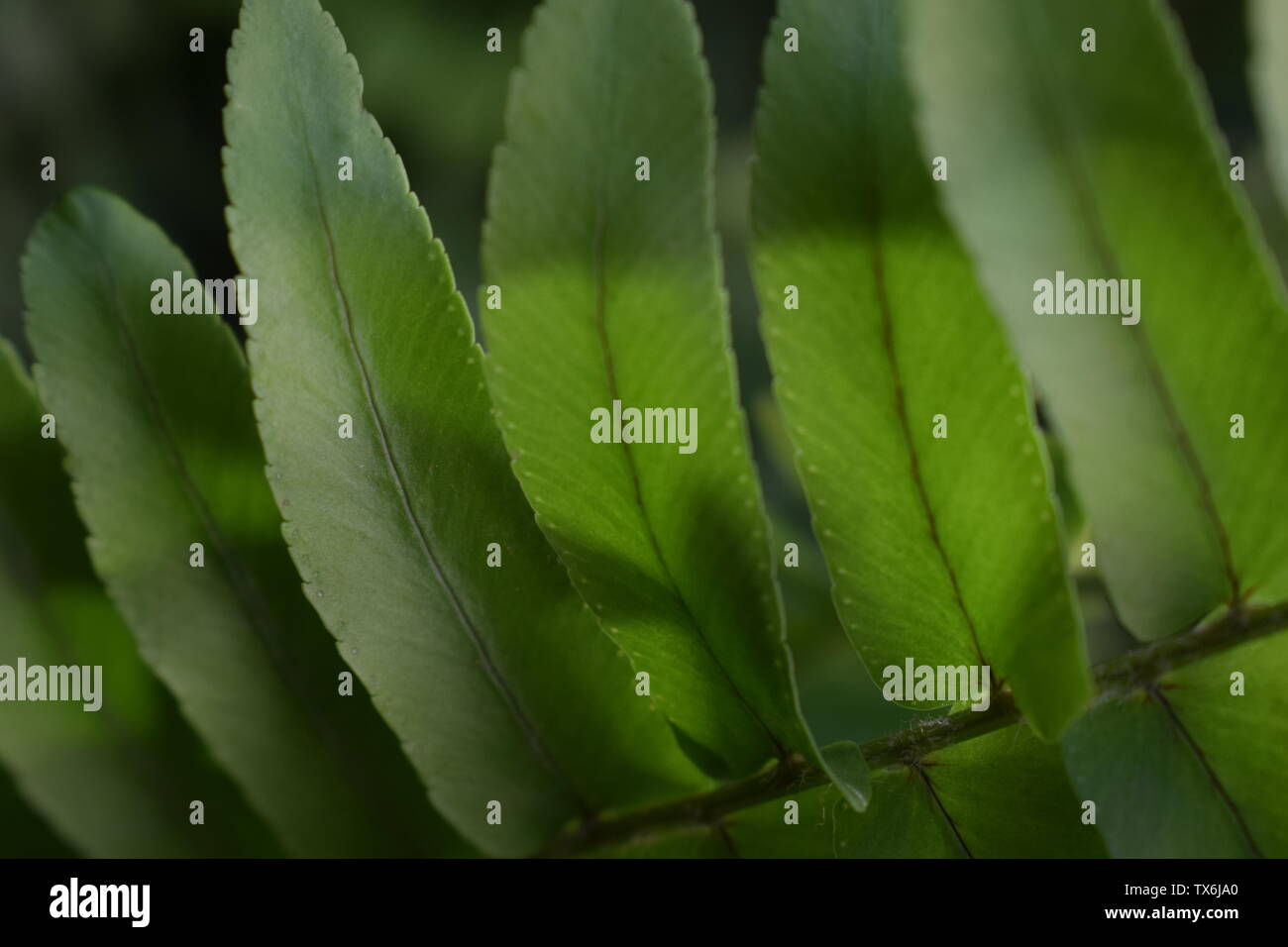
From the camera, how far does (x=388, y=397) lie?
64cm

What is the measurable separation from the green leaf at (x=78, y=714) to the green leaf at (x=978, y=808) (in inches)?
18.1

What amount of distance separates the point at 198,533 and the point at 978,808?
1.63ft

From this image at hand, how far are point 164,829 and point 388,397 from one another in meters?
0.40

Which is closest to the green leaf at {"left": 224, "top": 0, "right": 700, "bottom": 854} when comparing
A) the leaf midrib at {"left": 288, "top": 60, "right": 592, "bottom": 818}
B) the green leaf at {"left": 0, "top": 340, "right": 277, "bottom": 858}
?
the leaf midrib at {"left": 288, "top": 60, "right": 592, "bottom": 818}

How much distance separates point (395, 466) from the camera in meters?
0.65

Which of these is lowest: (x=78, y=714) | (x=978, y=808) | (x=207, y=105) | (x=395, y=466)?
(x=978, y=808)

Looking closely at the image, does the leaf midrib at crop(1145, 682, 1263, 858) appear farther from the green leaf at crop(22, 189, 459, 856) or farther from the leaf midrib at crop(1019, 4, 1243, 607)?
the green leaf at crop(22, 189, 459, 856)

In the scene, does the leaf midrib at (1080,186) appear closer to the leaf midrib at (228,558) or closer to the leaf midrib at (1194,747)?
the leaf midrib at (1194,747)

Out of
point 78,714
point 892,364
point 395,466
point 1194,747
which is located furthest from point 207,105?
point 1194,747

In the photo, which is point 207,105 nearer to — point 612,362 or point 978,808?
point 612,362

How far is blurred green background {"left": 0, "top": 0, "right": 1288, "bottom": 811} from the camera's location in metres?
1.52

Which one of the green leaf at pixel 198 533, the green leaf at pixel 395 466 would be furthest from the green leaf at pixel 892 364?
the green leaf at pixel 198 533

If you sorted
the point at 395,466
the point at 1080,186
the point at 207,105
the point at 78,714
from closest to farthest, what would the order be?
the point at 1080,186 < the point at 395,466 < the point at 78,714 < the point at 207,105
